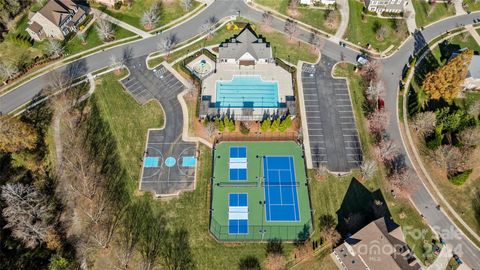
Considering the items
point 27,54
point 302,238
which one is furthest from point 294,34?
point 27,54

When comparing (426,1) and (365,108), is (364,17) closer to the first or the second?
(426,1)

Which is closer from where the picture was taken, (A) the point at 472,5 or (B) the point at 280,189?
(B) the point at 280,189

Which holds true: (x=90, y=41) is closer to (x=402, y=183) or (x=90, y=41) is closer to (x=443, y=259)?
(x=402, y=183)

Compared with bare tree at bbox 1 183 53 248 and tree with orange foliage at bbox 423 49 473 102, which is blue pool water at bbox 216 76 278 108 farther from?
bare tree at bbox 1 183 53 248

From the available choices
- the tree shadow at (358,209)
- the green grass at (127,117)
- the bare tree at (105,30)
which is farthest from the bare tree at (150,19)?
the tree shadow at (358,209)

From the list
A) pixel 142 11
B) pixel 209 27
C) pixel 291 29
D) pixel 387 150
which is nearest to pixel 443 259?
pixel 387 150

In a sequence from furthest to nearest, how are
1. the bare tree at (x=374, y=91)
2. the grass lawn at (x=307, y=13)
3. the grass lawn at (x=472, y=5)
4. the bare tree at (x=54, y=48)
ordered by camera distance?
1. the grass lawn at (x=472, y=5)
2. the grass lawn at (x=307, y=13)
3. the bare tree at (x=54, y=48)
4. the bare tree at (x=374, y=91)

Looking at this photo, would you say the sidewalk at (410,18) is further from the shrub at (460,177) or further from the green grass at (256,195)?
the green grass at (256,195)
